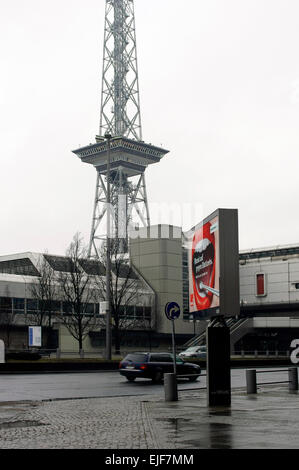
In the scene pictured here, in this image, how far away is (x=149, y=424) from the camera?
542 inches

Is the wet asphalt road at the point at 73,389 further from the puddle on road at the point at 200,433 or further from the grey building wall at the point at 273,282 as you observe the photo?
the grey building wall at the point at 273,282

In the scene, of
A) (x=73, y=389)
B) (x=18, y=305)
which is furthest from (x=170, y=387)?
(x=18, y=305)

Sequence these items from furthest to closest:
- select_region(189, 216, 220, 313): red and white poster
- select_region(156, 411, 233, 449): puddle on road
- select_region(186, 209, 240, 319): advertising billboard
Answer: select_region(189, 216, 220, 313): red and white poster
select_region(186, 209, 240, 319): advertising billboard
select_region(156, 411, 233, 449): puddle on road

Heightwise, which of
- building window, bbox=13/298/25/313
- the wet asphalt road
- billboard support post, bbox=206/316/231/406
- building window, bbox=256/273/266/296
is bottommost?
the wet asphalt road

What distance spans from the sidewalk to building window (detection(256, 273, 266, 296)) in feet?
244

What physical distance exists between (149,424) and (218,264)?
5.24 m

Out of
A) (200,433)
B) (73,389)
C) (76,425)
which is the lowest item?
(73,389)

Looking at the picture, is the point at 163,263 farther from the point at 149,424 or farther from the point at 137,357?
the point at 149,424

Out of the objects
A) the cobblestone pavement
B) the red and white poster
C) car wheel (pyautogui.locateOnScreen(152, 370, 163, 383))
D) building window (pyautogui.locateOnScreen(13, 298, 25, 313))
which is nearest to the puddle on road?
the cobblestone pavement

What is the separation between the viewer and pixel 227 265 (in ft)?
57.6

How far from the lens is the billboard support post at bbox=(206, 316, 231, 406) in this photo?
56.8 ft

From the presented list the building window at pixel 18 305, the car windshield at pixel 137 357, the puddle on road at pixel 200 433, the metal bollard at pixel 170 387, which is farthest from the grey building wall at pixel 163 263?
the puddle on road at pixel 200 433

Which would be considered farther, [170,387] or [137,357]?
[137,357]

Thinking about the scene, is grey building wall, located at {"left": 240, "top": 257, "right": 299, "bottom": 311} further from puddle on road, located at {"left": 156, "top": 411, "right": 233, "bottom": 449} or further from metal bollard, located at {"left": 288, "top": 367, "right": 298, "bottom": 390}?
puddle on road, located at {"left": 156, "top": 411, "right": 233, "bottom": 449}
